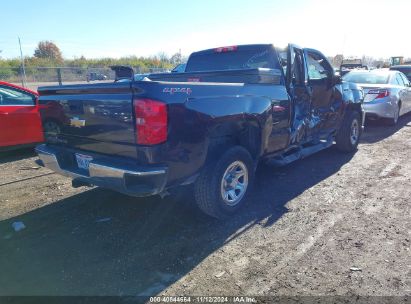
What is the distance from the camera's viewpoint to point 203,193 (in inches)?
145

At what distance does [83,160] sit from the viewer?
3.54 metres

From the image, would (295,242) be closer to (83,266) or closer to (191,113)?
(191,113)

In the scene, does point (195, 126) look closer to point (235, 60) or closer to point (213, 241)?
point (213, 241)

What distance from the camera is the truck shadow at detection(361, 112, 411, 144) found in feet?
27.0

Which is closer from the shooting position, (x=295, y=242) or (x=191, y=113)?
(x=191, y=113)

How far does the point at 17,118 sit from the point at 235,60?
4287 mm

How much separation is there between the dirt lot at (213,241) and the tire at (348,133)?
1377mm

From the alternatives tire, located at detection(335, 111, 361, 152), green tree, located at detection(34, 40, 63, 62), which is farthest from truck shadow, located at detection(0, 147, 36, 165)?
green tree, located at detection(34, 40, 63, 62)

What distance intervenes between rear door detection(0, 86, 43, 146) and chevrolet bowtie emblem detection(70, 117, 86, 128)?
123 inches

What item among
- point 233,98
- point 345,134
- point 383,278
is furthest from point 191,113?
point 345,134

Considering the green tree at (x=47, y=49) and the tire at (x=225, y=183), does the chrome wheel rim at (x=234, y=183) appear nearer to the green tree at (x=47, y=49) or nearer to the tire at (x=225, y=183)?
the tire at (x=225, y=183)

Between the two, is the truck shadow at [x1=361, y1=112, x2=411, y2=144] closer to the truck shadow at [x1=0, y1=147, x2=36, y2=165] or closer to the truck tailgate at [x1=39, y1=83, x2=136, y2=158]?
the truck tailgate at [x1=39, y1=83, x2=136, y2=158]

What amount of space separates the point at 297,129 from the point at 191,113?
7.66 ft

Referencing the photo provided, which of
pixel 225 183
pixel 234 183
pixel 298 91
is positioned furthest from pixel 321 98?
pixel 225 183
